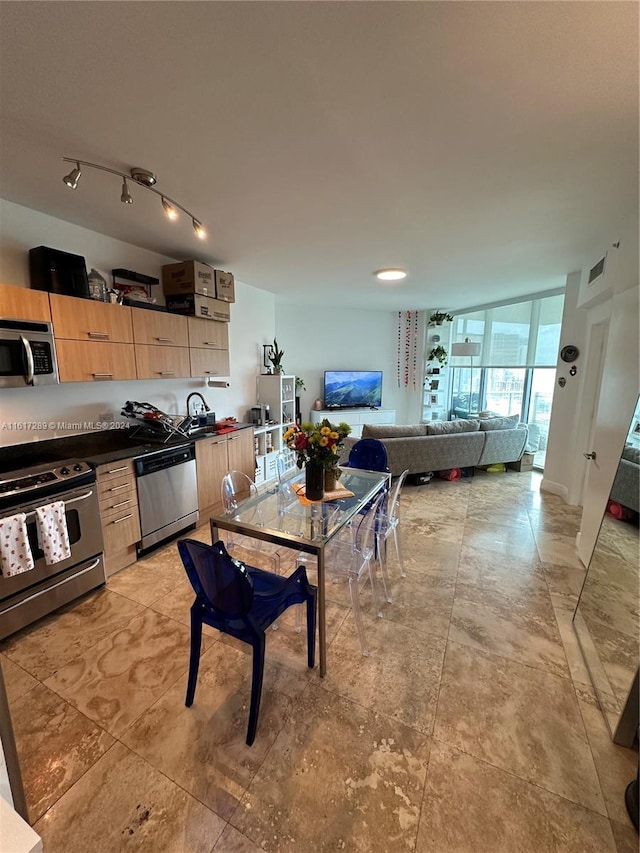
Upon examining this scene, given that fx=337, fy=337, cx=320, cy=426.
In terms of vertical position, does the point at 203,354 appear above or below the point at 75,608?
above

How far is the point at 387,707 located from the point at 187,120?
2.84 meters

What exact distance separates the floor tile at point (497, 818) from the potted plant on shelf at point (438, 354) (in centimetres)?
619

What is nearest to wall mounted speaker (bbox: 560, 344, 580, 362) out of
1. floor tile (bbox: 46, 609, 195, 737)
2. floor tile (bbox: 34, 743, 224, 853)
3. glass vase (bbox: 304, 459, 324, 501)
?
glass vase (bbox: 304, 459, 324, 501)

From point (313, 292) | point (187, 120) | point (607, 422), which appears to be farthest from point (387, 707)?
point (313, 292)

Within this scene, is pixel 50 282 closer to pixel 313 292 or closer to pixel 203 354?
pixel 203 354

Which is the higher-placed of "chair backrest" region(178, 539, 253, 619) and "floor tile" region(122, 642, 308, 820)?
"chair backrest" region(178, 539, 253, 619)

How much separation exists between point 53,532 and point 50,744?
3.43 feet

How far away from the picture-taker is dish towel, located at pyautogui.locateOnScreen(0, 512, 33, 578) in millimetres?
1849

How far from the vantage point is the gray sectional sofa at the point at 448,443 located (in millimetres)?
4332

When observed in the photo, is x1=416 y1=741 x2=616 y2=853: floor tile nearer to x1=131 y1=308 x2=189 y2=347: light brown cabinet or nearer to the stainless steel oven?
the stainless steel oven

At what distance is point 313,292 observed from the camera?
5.06 metres

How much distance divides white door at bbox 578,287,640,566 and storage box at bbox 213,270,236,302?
3455mm

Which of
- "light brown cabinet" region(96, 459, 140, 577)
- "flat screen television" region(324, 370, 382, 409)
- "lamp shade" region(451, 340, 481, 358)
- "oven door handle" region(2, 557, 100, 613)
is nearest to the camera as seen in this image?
"oven door handle" region(2, 557, 100, 613)

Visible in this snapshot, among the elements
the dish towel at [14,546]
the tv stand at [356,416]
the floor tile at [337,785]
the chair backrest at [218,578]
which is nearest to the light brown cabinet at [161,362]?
the dish towel at [14,546]
